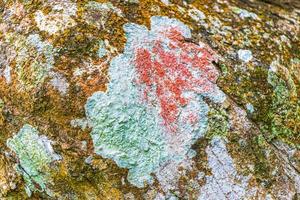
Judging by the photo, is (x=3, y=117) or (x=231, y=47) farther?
(x=231, y=47)

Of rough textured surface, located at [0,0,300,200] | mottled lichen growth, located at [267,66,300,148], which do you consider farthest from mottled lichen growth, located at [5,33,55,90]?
mottled lichen growth, located at [267,66,300,148]

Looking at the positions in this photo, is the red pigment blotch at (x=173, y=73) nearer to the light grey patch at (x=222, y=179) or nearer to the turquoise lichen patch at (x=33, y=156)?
the light grey patch at (x=222, y=179)

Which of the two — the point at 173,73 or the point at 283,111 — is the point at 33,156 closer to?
the point at 173,73

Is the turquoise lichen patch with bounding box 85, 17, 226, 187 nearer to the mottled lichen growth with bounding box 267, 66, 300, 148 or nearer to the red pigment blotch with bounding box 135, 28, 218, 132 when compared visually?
the red pigment blotch with bounding box 135, 28, 218, 132

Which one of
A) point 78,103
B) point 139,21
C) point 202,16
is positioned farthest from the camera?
point 202,16

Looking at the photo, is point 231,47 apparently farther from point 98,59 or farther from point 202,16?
point 98,59

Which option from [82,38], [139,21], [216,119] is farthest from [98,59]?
[216,119]

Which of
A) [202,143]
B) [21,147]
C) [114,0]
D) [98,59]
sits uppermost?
[114,0]
